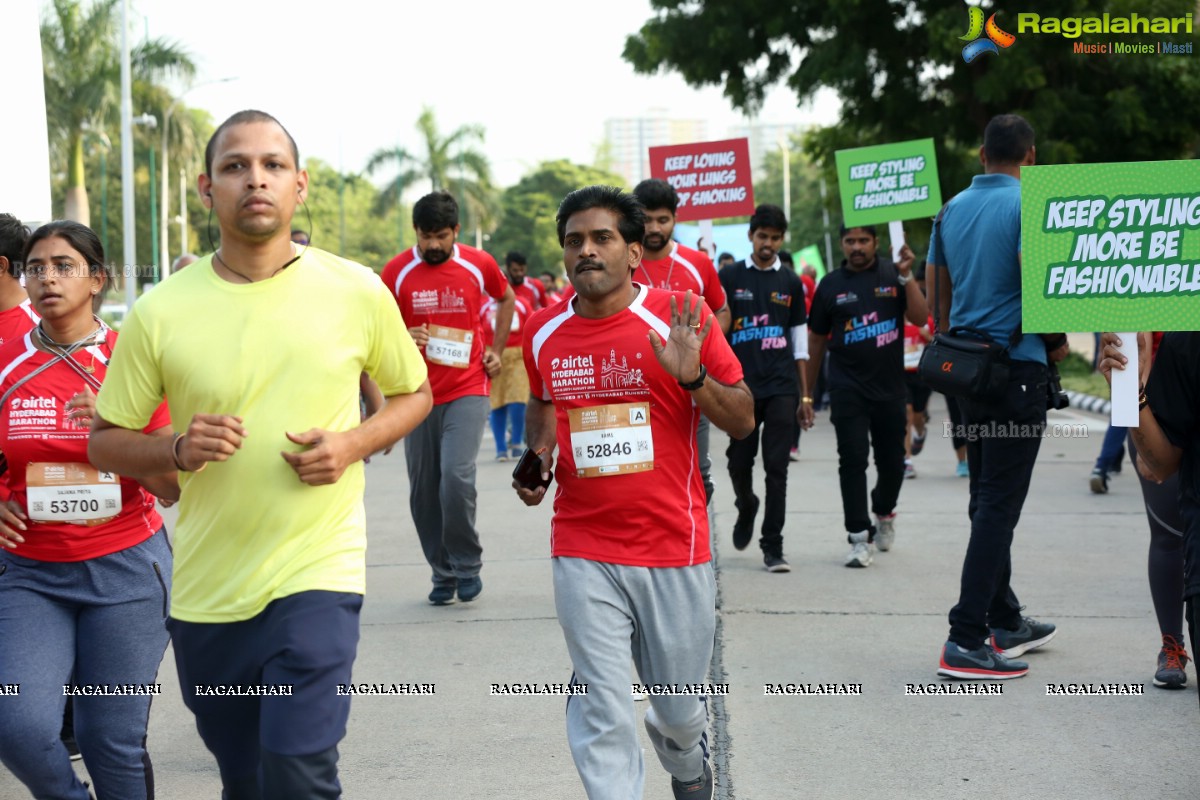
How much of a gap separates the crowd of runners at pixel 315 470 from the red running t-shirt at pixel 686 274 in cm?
153

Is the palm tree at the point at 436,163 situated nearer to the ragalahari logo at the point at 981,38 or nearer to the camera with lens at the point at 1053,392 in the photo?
A: the ragalahari logo at the point at 981,38

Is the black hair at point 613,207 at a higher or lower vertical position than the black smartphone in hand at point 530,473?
higher

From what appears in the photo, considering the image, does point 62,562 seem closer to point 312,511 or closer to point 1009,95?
point 312,511

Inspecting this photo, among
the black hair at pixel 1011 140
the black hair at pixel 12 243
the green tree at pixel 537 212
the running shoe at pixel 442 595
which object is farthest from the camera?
the green tree at pixel 537 212

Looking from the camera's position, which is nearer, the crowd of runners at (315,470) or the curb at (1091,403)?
the crowd of runners at (315,470)

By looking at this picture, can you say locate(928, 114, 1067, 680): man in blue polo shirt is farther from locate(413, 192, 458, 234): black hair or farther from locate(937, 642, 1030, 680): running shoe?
locate(413, 192, 458, 234): black hair

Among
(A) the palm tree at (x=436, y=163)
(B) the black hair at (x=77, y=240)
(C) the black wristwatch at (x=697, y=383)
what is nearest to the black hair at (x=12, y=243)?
(B) the black hair at (x=77, y=240)

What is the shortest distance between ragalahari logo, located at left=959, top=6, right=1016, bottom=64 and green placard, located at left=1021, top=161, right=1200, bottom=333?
16.6 meters

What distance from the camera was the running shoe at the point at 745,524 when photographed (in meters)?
8.88

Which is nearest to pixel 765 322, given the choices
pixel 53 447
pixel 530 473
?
pixel 530 473

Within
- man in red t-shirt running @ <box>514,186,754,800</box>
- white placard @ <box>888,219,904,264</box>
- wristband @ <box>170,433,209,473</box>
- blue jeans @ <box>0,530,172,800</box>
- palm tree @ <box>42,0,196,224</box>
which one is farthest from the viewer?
palm tree @ <box>42,0,196,224</box>

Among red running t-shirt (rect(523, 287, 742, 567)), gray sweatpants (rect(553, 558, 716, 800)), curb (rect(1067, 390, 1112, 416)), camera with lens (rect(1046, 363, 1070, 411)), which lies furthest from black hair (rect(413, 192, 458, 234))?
curb (rect(1067, 390, 1112, 416))

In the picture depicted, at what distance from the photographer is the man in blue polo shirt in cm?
605

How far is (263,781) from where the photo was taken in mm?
3211
